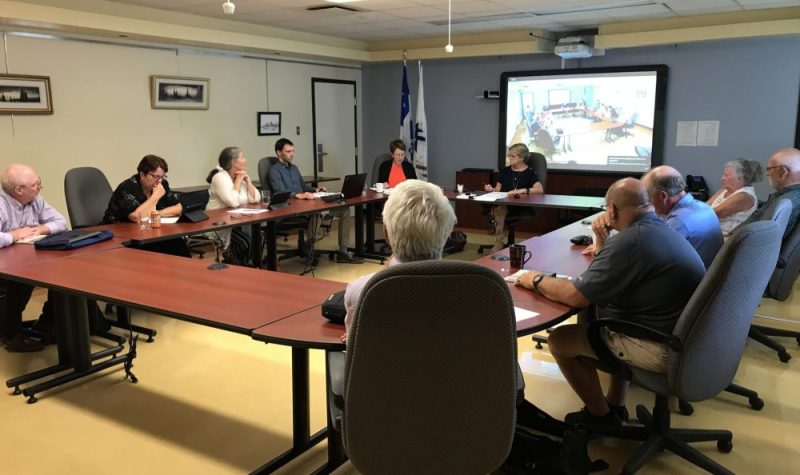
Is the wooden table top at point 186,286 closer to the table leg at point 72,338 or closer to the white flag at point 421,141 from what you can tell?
the table leg at point 72,338

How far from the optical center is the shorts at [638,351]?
2359mm

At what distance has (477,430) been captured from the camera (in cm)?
162

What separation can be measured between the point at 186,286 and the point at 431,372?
1566 mm

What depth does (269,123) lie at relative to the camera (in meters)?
7.80

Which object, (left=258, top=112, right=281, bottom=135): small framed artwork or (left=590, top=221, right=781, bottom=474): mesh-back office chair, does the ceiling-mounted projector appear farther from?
(left=590, top=221, right=781, bottom=474): mesh-back office chair

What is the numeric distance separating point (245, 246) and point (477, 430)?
3.95m

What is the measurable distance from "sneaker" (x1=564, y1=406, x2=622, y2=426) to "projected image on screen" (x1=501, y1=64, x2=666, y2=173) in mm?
5173

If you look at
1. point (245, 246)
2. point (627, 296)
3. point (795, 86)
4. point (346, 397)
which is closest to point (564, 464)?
point (627, 296)

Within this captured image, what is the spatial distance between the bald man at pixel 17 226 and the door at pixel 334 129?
15.7 ft

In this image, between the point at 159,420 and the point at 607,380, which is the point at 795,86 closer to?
the point at 607,380

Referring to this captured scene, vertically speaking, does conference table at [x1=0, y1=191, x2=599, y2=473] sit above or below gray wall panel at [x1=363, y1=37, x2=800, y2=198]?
below

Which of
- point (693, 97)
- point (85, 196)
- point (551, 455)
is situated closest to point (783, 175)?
point (551, 455)

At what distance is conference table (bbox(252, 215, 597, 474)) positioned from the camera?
6.84ft

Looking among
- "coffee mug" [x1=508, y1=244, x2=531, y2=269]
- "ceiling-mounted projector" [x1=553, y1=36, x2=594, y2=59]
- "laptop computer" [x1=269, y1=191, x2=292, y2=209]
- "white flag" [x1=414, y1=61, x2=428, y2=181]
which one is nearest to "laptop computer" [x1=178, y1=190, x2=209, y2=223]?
"laptop computer" [x1=269, y1=191, x2=292, y2=209]
